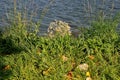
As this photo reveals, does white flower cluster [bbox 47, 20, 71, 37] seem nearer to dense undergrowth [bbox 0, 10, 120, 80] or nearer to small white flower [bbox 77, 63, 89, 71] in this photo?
dense undergrowth [bbox 0, 10, 120, 80]

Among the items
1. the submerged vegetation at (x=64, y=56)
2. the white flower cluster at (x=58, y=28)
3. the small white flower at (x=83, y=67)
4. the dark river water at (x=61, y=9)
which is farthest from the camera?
the dark river water at (x=61, y=9)

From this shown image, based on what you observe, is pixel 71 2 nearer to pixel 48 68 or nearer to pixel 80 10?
pixel 80 10

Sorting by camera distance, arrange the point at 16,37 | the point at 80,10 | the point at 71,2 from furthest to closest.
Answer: the point at 71,2
the point at 80,10
the point at 16,37

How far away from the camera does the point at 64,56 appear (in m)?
4.96

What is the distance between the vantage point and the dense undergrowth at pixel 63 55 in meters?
4.62

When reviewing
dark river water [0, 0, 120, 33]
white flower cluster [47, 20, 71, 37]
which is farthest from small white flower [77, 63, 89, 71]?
dark river water [0, 0, 120, 33]

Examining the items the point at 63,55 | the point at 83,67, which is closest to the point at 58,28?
the point at 63,55

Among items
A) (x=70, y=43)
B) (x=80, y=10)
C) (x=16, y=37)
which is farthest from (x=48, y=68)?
(x=80, y=10)

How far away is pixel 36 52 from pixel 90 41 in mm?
792

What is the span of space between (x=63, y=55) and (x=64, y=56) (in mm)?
27

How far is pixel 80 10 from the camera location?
36.8 feet

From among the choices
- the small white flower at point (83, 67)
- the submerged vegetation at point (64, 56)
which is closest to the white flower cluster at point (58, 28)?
the submerged vegetation at point (64, 56)

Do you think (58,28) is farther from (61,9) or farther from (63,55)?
(61,9)

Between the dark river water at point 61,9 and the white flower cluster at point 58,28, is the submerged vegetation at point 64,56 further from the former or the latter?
the dark river water at point 61,9
